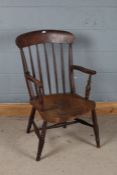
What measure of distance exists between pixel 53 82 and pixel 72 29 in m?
0.53

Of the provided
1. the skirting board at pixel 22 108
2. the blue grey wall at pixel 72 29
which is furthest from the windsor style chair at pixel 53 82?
the skirting board at pixel 22 108

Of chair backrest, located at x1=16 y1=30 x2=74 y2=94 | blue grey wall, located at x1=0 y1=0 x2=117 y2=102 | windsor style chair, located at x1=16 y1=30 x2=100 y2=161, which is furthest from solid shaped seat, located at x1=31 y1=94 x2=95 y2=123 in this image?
blue grey wall, located at x1=0 y1=0 x2=117 y2=102

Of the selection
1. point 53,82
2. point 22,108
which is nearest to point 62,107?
point 53,82

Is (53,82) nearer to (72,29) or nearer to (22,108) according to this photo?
(22,108)

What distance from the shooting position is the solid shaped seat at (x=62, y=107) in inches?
81.7

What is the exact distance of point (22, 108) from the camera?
2828 mm

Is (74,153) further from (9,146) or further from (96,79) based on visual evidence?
(96,79)

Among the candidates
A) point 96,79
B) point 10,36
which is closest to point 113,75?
point 96,79

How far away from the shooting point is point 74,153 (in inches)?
90.0

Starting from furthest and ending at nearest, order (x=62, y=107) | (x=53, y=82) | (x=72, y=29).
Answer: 1. (x=53, y=82)
2. (x=72, y=29)
3. (x=62, y=107)

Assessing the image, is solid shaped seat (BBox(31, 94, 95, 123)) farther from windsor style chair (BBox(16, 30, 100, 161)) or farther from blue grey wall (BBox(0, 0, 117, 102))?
blue grey wall (BBox(0, 0, 117, 102))

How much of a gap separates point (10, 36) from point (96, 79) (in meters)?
0.89

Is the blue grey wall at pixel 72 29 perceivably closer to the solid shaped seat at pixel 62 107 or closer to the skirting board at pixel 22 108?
the skirting board at pixel 22 108

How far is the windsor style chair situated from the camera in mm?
2113
